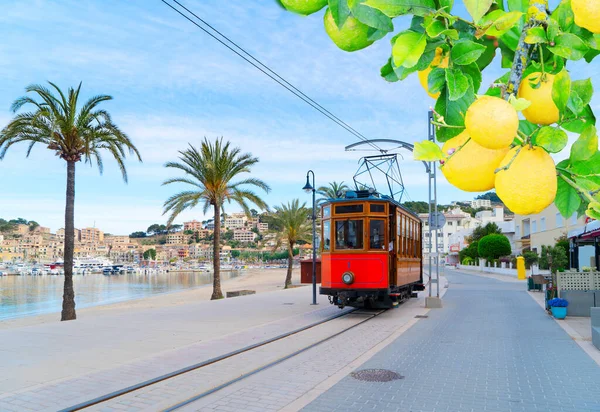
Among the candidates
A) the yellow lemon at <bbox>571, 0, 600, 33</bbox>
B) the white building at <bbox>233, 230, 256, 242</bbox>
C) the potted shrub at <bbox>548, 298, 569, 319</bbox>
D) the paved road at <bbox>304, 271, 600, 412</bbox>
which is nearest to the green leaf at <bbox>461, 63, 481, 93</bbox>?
the yellow lemon at <bbox>571, 0, 600, 33</bbox>

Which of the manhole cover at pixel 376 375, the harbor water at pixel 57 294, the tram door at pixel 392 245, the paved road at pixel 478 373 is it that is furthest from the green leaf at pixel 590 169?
the harbor water at pixel 57 294

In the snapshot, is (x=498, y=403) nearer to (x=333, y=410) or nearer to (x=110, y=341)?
(x=333, y=410)

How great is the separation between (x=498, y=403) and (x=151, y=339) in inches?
288

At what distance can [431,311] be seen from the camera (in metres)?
16.1

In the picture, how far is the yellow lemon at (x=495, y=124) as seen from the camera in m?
0.63

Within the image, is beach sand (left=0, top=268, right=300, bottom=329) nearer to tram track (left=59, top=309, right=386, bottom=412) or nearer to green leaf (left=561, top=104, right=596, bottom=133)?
tram track (left=59, top=309, right=386, bottom=412)

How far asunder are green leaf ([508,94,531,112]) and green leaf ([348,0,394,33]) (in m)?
0.18

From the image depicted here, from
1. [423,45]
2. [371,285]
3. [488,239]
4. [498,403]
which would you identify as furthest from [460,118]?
[488,239]

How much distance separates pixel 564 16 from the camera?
2.40ft

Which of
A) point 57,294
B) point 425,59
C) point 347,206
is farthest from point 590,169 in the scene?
point 57,294

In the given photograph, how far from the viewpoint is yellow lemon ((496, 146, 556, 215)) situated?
2.25 ft

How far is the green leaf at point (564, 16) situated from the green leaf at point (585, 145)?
15 cm

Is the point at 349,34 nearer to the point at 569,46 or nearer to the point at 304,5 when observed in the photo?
the point at 304,5

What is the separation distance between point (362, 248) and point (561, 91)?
14.2 meters
